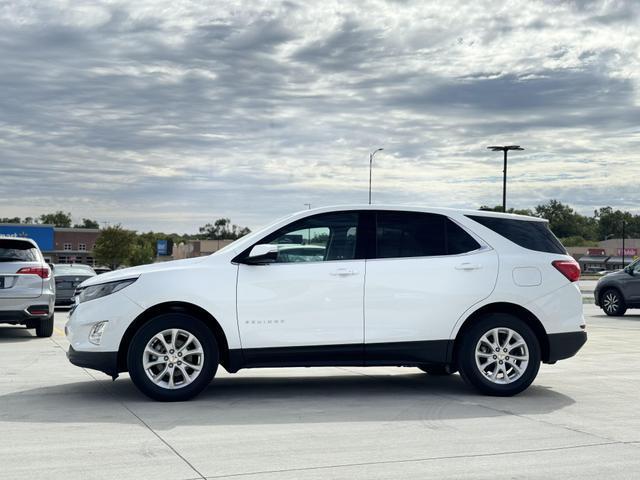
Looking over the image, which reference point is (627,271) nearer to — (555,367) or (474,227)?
(555,367)

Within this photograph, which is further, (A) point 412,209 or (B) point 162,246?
(B) point 162,246

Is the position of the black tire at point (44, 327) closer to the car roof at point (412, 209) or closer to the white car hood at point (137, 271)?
the white car hood at point (137, 271)

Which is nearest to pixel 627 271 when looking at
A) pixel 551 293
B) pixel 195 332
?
pixel 551 293

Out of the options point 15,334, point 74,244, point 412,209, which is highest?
point 74,244

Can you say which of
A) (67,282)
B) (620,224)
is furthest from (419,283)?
(620,224)

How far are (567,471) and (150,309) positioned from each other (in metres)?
4.15

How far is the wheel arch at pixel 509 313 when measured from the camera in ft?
28.1

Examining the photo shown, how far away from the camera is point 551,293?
28.6 feet

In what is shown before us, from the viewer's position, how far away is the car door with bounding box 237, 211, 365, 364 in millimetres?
8164

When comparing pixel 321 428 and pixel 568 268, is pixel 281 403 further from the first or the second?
pixel 568 268

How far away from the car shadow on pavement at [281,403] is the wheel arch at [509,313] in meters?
0.46

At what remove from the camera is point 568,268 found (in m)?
8.80

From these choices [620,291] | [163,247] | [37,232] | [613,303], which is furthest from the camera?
[163,247]

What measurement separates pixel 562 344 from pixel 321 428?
9.85 feet
